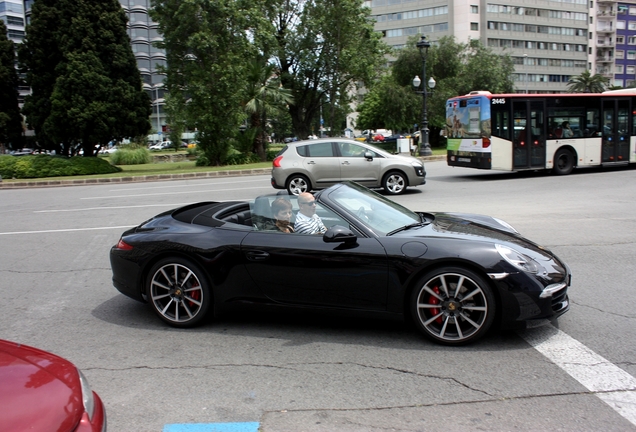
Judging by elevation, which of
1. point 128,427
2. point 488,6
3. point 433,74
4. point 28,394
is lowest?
point 128,427

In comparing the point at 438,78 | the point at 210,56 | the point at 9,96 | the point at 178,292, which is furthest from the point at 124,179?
the point at 438,78

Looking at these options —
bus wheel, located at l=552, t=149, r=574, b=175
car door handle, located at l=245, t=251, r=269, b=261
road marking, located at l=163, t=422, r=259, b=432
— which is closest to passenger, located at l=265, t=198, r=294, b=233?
car door handle, located at l=245, t=251, r=269, b=261

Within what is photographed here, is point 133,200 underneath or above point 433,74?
underneath

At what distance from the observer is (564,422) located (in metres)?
3.13

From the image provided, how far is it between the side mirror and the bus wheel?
15.6m

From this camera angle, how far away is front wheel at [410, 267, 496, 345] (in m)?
4.23

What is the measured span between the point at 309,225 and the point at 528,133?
1462cm

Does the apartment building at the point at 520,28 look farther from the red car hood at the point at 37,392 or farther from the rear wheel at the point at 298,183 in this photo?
the red car hood at the point at 37,392

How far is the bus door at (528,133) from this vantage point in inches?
680

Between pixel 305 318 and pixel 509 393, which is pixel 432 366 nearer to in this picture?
pixel 509 393

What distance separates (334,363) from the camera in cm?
405

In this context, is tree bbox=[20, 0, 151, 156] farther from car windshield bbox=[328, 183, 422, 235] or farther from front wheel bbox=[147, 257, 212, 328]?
car windshield bbox=[328, 183, 422, 235]

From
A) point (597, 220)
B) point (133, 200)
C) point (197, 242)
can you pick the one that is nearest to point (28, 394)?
point (197, 242)

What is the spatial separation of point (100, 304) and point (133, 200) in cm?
988
